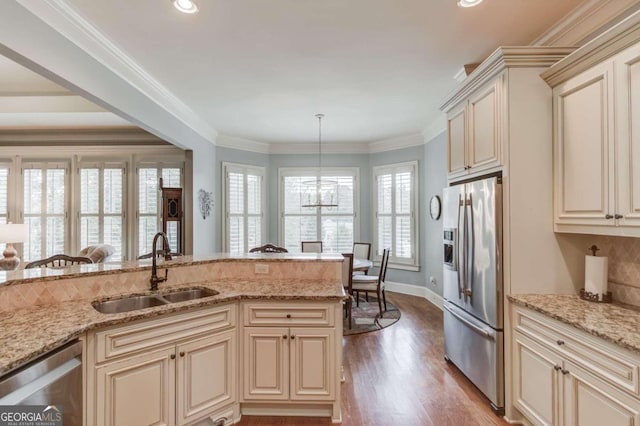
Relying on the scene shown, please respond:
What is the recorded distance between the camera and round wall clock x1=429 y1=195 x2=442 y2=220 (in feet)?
17.1

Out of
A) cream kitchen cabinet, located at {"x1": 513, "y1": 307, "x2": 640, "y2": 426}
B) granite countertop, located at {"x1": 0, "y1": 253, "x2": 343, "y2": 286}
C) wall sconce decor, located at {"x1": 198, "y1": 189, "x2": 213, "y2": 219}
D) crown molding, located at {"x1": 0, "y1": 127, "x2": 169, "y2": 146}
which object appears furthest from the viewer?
crown molding, located at {"x1": 0, "y1": 127, "x2": 169, "y2": 146}

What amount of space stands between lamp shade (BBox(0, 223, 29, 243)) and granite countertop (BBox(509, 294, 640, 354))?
5867 mm

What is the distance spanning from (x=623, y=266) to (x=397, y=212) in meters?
4.10

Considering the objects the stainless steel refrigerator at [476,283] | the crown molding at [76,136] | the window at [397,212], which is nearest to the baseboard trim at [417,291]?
the window at [397,212]

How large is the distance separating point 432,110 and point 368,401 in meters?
3.87

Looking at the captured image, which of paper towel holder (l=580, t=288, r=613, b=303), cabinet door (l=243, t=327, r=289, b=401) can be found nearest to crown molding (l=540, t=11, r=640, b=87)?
paper towel holder (l=580, t=288, r=613, b=303)

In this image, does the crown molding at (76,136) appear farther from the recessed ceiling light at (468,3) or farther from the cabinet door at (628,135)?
the cabinet door at (628,135)

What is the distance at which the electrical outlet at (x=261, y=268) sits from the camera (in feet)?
9.34

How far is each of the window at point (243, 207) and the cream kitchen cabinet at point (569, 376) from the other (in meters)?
4.87

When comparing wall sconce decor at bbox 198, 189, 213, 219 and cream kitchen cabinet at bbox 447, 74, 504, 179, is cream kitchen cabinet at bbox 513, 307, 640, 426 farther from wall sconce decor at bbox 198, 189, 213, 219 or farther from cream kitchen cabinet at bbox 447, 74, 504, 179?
wall sconce decor at bbox 198, 189, 213, 219

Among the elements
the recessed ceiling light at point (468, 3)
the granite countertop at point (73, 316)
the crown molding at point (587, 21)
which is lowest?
the granite countertop at point (73, 316)

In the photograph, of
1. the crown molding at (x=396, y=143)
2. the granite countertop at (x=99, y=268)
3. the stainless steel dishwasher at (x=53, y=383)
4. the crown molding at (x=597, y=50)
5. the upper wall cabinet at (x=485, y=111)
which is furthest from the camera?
the crown molding at (x=396, y=143)

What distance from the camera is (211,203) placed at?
561cm

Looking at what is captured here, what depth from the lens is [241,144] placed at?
6203 millimetres
